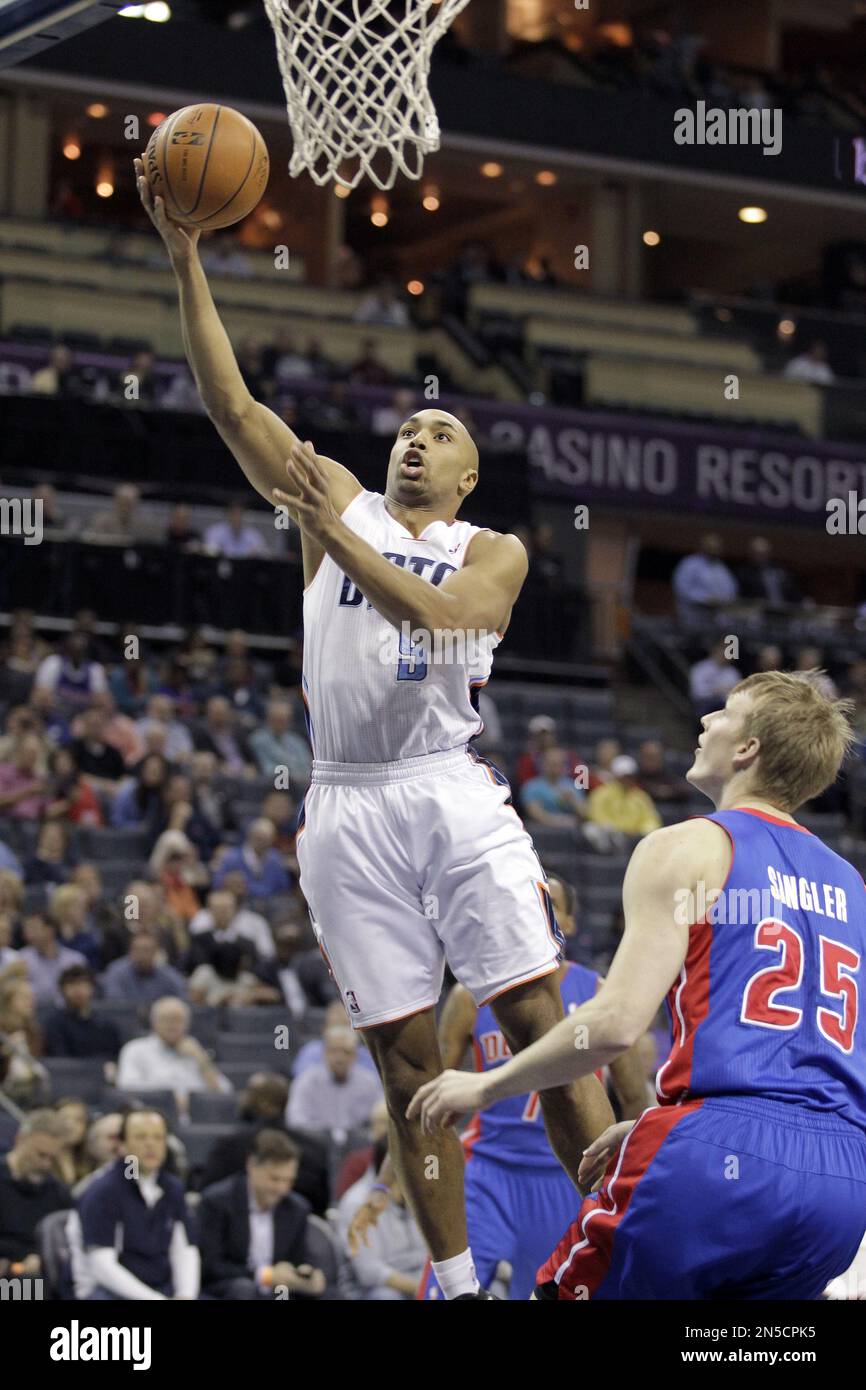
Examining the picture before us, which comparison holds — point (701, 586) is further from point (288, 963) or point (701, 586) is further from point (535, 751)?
point (288, 963)

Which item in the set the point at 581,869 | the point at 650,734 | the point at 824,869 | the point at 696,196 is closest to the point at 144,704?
the point at 581,869

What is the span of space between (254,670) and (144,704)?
1.24m

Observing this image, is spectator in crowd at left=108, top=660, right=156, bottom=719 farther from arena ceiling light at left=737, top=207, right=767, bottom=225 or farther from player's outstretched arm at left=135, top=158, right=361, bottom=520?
arena ceiling light at left=737, top=207, right=767, bottom=225

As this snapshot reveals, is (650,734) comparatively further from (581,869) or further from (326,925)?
(326,925)

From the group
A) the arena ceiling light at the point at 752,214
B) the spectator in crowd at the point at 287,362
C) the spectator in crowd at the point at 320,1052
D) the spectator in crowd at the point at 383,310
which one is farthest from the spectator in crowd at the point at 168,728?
the arena ceiling light at the point at 752,214

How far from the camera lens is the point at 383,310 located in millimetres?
22156

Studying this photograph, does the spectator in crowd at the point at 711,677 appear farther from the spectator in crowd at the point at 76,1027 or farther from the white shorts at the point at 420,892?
the white shorts at the point at 420,892

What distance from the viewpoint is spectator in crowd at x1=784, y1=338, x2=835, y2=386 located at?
77.7 ft

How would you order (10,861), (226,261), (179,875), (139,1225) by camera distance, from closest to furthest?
(139,1225), (10,861), (179,875), (226,261)

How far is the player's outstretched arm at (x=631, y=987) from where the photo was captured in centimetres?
385

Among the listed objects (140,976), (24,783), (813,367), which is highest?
(813,367)

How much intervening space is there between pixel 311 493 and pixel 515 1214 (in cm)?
344

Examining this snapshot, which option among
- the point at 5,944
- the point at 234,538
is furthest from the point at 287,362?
the point at 5,944

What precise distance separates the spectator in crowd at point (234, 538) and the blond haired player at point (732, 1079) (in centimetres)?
1202
